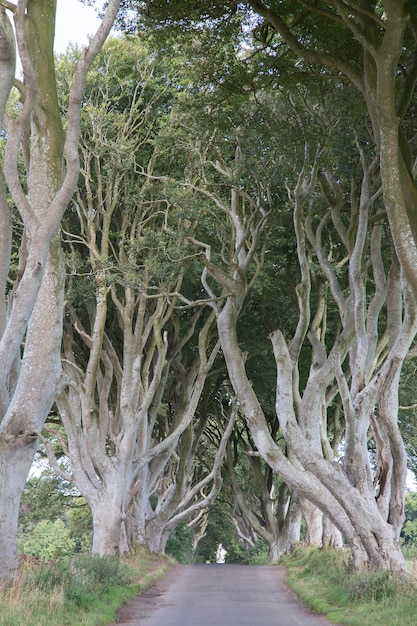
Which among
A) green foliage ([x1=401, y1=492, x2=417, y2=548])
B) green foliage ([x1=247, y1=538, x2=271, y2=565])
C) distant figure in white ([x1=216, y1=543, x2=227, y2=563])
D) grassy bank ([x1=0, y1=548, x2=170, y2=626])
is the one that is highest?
green foliage ([x1=401, y1=492, x2=417, y2=548])

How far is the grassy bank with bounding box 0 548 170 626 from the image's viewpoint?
8.61 metres

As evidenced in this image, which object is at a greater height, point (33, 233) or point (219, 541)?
point (33, 233)

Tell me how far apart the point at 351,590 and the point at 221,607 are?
2427 mm

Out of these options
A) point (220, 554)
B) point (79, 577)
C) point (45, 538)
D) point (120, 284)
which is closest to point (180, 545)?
point (120, 284)

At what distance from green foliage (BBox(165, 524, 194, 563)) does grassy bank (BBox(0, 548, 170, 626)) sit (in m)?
19.6

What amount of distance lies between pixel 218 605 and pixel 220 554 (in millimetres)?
49904

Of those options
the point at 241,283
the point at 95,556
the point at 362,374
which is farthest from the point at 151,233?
the point at 95,556

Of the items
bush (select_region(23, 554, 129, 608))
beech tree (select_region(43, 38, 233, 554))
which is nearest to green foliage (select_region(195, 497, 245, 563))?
beech tree (select_region(43, 38, 233, 554))

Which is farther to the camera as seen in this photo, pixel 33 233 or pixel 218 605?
pixel 218 605

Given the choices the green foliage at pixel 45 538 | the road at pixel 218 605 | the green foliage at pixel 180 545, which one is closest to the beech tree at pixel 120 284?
the road at pixel 218 605

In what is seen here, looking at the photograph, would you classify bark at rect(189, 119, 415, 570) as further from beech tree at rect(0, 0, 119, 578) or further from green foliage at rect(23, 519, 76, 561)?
green foliage at rect(23, 519, 76, 561)

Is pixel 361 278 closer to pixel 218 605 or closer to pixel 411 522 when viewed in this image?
pixel 218 605

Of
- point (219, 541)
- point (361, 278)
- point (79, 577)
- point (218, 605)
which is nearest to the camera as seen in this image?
point (79, 577)

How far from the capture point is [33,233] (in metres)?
10.1
